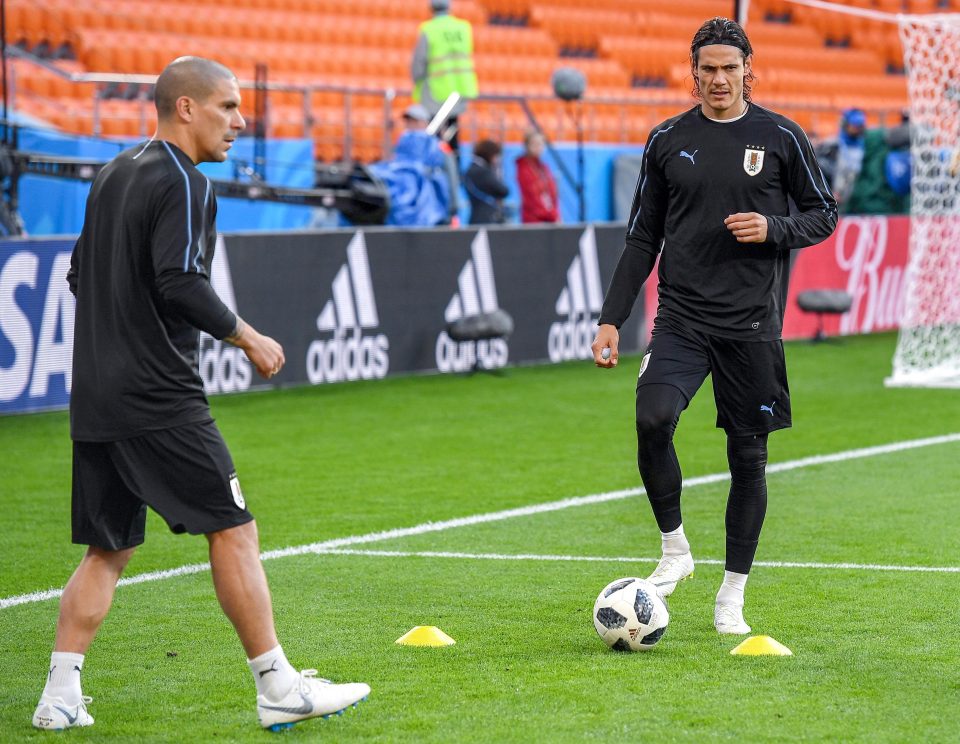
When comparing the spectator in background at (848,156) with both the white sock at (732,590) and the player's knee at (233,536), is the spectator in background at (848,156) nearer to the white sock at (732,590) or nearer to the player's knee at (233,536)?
the white sock at (732,590)

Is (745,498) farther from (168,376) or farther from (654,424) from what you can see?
(168,376)

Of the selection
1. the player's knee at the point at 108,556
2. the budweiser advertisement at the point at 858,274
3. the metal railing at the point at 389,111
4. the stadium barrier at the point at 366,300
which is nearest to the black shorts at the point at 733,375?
the player's knee at the point at 108,556

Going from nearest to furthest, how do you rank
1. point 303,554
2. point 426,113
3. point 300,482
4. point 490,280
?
point 303,554, point 300,482, point 490,280, point 426,113

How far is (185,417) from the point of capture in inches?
171

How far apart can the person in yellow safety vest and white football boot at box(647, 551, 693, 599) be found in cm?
1171

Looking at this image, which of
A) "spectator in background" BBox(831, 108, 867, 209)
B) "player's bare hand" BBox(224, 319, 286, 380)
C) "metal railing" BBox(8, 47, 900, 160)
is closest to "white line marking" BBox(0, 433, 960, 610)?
"player's bare hand" BBox(224, 319, 286, 380)

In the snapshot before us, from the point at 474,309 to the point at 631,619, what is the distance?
373 inches

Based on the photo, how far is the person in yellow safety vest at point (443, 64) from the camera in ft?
56.0

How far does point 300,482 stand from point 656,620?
4.17 meters

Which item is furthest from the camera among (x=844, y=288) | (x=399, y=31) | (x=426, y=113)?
(x=399, y=31)

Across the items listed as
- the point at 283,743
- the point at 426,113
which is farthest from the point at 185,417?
the point at 426,113

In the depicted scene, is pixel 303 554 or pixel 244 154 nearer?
pixel 303 554

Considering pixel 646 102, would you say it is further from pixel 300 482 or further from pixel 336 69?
pixel 300 482

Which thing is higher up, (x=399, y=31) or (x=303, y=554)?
(x=399, y=31)
